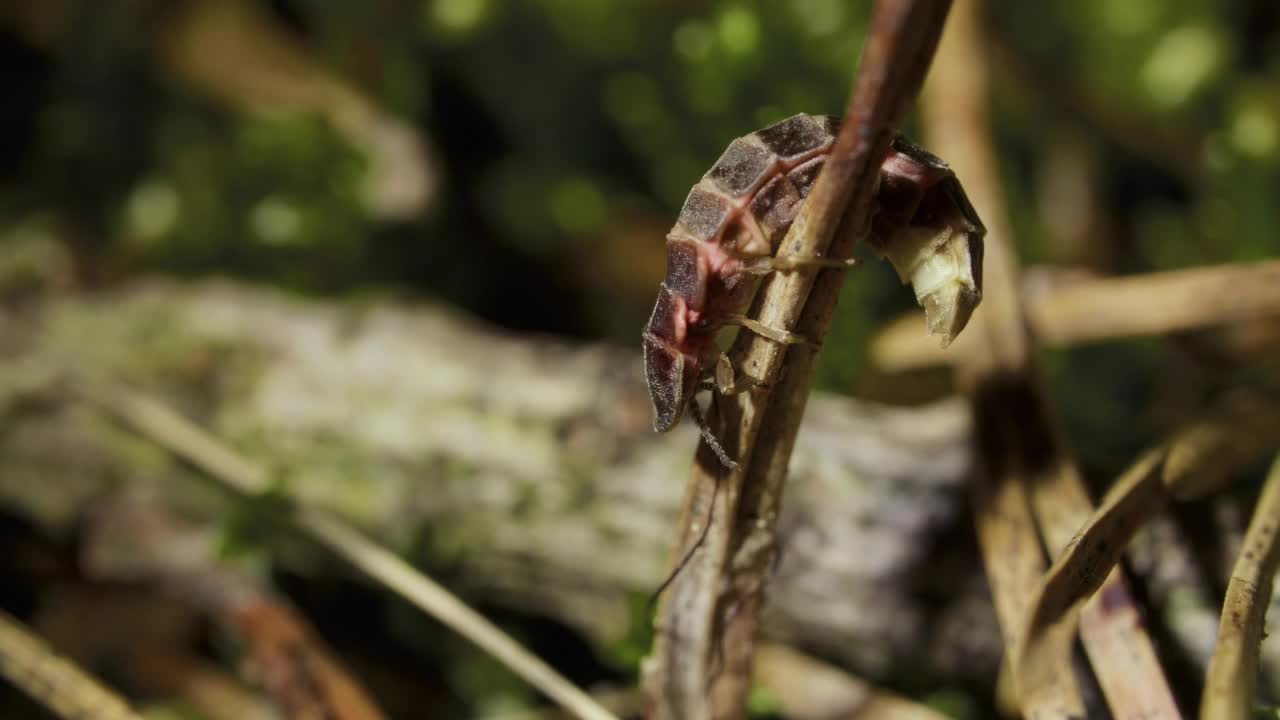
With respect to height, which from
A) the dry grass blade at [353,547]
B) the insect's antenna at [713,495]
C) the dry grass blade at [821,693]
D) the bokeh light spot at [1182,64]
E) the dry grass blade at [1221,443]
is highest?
the bokeh light spot at [1182,64]

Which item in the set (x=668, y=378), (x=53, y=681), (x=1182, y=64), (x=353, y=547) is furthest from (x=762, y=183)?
(x=1182, y=64)

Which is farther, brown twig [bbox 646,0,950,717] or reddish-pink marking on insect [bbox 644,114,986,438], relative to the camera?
reddish-pink marking on insect [bbox 644,114,986,438]

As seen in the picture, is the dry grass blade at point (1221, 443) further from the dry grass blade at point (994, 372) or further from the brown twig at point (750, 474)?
the brown twig at point (750, 474)

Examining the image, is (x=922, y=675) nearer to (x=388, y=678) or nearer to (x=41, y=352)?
(x=388, y=678)

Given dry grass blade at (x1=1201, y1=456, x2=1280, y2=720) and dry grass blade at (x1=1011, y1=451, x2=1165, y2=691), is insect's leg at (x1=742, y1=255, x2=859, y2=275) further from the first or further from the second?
dry grass blade at (x1=1201, y1=456, x2=1280, y2=720)

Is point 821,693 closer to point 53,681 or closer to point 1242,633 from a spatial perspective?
point 1242,633

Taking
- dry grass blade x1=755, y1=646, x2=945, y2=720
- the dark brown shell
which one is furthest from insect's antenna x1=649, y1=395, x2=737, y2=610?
dry grass blade x1=755, y1=646, x2=945, y2=720

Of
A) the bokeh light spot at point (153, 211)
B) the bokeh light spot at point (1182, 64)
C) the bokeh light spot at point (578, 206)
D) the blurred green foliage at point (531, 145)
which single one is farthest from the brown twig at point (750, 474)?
the bokeh light spot at point (153, 211)
